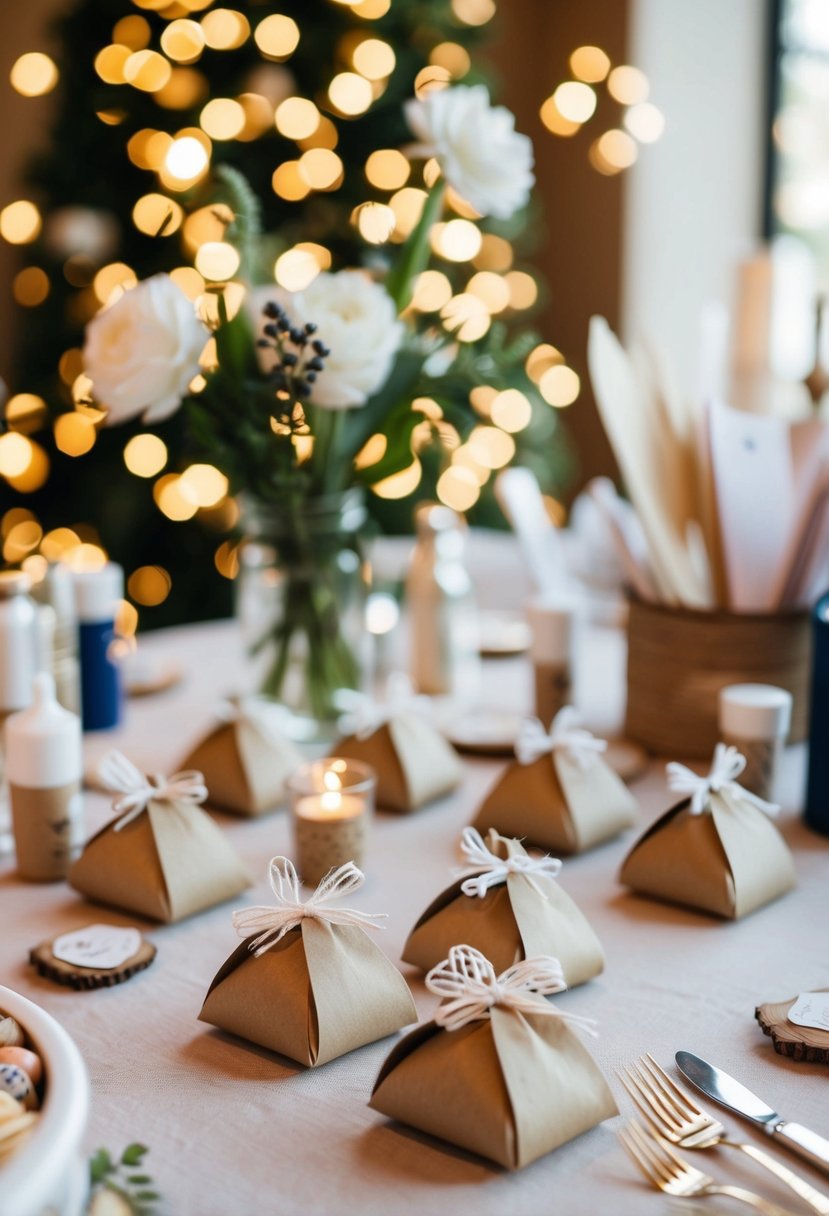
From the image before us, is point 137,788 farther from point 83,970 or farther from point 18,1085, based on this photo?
point 18,1085

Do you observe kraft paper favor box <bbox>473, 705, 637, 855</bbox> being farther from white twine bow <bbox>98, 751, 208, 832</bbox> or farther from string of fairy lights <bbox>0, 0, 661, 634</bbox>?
string of fairy lights <bbox>0, 0, 661, 634</bbox>

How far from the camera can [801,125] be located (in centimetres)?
337

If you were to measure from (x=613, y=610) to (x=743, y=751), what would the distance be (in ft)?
2.38

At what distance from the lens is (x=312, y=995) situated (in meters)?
0.71

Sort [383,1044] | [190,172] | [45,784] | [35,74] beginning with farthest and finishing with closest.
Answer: [35,74], [190,172], [45,784], [383,1044]

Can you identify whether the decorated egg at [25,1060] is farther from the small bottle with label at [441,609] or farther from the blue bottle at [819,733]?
the small bottle with label at [441,609]

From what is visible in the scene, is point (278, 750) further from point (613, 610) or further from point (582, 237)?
point (582, 237)

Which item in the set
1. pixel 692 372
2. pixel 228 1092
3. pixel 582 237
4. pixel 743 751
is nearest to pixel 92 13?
pixel 582 237

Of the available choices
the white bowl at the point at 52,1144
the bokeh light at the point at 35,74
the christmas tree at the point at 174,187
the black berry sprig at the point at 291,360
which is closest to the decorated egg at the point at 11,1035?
the white bowl at the point at 52,1144

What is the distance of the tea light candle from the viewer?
957 mm

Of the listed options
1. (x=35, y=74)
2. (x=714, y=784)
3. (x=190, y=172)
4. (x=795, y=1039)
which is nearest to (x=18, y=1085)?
(x=795, y=1039)

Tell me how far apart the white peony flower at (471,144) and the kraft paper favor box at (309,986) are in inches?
28.7

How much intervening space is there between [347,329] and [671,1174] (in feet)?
2.41

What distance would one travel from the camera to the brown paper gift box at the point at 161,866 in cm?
89
